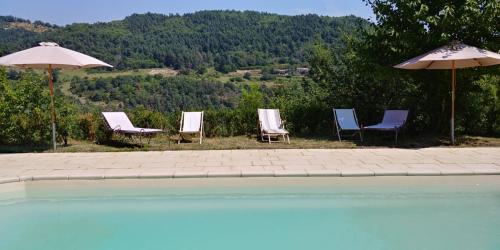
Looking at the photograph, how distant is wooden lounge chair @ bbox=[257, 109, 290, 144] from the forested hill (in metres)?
30.0

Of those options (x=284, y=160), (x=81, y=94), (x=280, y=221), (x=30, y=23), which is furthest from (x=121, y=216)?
(x=30, y=23)

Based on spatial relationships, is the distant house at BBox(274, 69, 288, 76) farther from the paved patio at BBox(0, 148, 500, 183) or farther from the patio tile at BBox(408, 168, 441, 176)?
the patio tile at BBox(408, 168, 441, 176)

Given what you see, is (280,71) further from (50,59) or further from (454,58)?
(50,59)

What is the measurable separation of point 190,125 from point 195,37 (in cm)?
3975

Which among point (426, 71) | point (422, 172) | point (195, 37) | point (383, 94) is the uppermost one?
point (195, 37)

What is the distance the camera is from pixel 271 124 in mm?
10852

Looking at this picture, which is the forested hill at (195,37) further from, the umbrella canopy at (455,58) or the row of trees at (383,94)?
the umbrella canopy at (455,58)

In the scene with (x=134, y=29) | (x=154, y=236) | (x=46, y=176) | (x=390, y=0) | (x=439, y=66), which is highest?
(x=134, y=29)

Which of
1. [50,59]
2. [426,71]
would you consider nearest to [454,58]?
[426,71]

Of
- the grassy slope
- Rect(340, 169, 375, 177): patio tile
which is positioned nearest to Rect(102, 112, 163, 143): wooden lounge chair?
the grassy slope

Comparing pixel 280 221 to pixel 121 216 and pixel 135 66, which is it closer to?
pixel 121 216

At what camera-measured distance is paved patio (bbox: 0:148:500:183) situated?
21.7 feet

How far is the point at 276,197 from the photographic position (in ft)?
20.9

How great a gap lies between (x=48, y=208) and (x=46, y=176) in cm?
66
